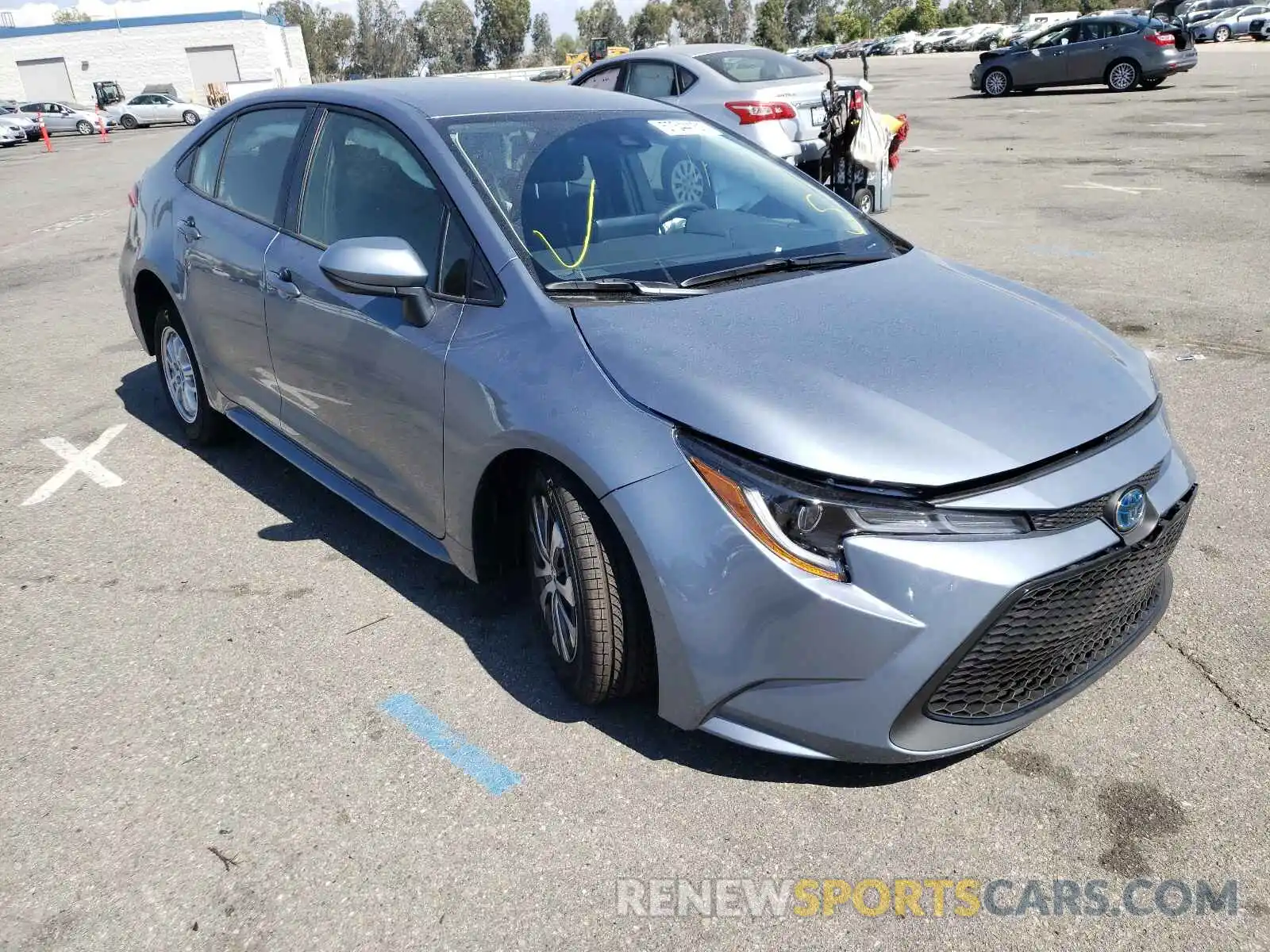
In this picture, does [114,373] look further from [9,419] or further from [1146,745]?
[1146,745]

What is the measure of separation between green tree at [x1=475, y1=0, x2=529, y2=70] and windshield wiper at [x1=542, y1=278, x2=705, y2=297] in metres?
129

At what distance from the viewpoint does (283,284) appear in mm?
3809

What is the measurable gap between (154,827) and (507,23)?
432 feet

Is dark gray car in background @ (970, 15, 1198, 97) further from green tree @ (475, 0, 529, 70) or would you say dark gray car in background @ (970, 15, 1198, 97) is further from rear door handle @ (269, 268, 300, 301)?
green tree @ (475, 0, 529, 70)

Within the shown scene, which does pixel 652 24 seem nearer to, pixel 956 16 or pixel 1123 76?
pixel 956 16

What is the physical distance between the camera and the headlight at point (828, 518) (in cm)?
230

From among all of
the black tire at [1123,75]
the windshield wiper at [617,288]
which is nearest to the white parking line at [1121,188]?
the windshield wiper at [617,288]

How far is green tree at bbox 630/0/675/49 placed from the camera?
A: 13838 cm

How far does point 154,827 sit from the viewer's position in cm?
263

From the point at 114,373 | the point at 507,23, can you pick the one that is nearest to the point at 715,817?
the point at 114,373

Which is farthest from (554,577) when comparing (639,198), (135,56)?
(135,56)

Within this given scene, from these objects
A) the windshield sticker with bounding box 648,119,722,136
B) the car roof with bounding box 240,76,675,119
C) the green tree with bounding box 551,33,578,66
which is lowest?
the green tree with bounding box 551,33,578,66

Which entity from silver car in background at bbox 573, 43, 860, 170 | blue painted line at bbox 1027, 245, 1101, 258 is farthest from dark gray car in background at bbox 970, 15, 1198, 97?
blue painted line at bbox 1027, 245, 1101, 258

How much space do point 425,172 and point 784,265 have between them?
1152 millimetres
